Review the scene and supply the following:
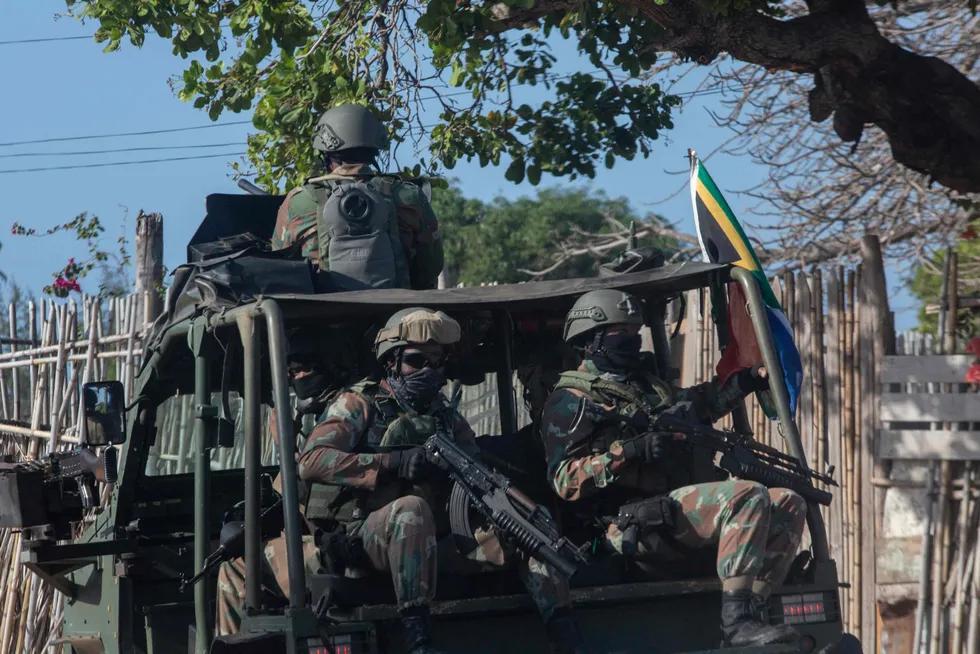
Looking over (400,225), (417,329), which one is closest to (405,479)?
(417,329)

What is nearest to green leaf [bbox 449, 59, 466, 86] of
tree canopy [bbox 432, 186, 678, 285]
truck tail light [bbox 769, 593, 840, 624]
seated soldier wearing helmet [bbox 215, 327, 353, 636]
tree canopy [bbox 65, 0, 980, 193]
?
tree canopy [bbox 65, 0, 980, 193]

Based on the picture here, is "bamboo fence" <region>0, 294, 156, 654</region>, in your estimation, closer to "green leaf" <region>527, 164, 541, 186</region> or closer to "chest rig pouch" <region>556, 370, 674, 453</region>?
"green leaf" <region>527, 164, 541, 186</region>

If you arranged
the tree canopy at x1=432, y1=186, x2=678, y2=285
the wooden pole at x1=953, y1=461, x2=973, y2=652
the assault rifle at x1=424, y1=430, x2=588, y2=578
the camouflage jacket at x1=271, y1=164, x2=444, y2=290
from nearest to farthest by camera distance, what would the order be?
the assault rifle at x1=424, y1=430, x2=588, y2=578
the camouflage jacket at x1=271, y1=164, x2=444, y2=290
the wooden pole at x1=953, y1=461, x2=973, y2=652
the tree canopy at x1=432, y1=186, x2=678, y2=285

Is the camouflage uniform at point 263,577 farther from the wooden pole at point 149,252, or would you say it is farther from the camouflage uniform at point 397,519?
the wooden pole at point 149,252

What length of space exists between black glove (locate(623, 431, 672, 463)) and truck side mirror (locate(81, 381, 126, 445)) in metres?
2.21

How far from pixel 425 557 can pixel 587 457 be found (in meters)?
0.93

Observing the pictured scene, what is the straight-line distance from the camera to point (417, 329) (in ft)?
19.2

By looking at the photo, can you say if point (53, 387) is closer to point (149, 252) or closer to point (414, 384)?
point (149, 252)

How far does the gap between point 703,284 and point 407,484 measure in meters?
1.63

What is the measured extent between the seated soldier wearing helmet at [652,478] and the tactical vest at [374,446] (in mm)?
562

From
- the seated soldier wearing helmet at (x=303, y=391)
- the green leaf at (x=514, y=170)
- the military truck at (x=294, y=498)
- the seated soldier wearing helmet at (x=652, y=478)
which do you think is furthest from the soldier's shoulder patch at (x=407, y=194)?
the green leaf at (x=514, y=170)

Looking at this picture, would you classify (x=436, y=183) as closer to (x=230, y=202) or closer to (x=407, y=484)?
(x=230, y=202)

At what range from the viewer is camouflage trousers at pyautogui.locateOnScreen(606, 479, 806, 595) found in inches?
220

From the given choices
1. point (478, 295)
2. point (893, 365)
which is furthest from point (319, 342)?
point (893, 365)
